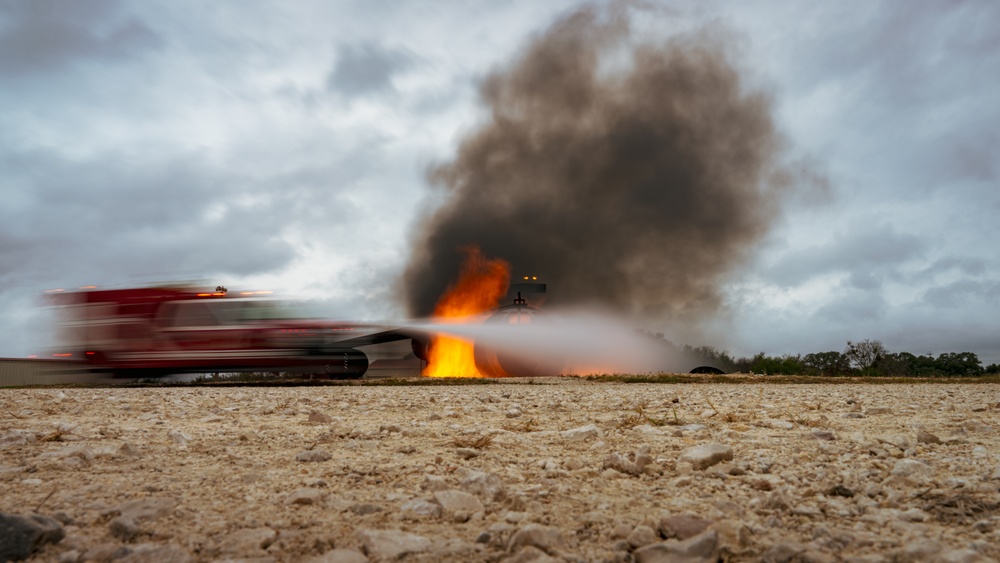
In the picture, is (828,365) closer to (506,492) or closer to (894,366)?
(894,366)

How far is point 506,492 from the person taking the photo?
141 inches

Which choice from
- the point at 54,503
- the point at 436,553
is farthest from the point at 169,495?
the point at 436,553

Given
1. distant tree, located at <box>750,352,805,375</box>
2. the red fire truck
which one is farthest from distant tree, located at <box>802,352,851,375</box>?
the red fire truck

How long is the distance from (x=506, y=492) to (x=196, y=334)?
60.0 feet

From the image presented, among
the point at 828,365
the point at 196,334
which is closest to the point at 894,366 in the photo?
the point at 828,365

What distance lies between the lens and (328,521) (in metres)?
3.21

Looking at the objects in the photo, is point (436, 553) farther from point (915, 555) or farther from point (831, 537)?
point (915, 555)

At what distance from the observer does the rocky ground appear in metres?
2.81

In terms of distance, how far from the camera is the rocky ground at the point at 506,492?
9.23 ft

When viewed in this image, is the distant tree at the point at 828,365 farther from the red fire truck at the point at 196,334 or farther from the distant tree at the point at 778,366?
the red fire truck at the point at 196,334

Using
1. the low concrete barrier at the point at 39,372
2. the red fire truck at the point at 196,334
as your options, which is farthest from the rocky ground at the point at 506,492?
the low concrete barrier at the point at 39,372

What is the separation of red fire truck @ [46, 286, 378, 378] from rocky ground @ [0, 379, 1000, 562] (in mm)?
13163

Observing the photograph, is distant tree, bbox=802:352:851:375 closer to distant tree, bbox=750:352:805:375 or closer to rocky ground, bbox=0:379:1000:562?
distant tree, bbox=750:352:805:375

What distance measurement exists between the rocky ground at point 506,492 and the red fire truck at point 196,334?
13163mm
